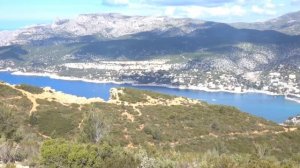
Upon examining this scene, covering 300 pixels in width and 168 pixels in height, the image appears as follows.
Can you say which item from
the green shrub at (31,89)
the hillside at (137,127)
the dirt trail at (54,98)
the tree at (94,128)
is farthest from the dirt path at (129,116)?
the green shrub at (31,89)

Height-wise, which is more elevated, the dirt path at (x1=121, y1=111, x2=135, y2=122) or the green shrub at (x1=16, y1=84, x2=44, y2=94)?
the green shrub at (x1=16, y1=84, x2=44, y2=94)

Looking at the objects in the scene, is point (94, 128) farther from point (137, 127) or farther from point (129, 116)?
point (129, 116)

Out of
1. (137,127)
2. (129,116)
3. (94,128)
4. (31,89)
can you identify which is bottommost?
(137,127)

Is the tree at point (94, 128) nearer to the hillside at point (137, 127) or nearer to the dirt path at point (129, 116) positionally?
the hillside at point (137, 127)

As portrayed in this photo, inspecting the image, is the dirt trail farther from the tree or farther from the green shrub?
the tree

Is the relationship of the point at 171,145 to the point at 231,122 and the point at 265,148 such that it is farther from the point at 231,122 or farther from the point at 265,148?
the point at 231,122

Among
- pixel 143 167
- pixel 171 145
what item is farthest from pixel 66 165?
pixel 171 145

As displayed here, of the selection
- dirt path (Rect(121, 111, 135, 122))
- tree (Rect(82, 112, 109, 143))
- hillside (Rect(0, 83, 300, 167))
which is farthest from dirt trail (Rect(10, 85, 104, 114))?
tree (Rect(82, 112, 109, 143))

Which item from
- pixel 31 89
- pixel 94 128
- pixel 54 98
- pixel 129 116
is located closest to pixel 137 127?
pixel 129 116
